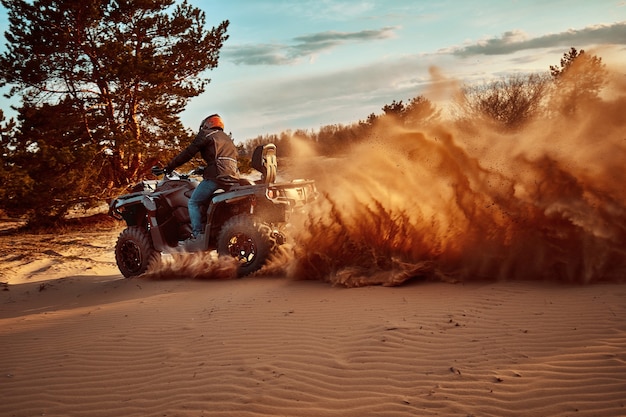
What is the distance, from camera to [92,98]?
19.5 m

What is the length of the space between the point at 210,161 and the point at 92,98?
13.6 metres

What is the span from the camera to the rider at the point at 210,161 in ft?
26.7

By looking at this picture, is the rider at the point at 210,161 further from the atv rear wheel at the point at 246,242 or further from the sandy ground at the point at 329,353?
the sandy ground at the point at 329,353

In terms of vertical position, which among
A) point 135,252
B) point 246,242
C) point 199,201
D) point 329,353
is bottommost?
point 329,353

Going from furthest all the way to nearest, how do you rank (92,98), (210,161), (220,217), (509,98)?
(509,98)
(92,98)
(220,217)
(210,161)

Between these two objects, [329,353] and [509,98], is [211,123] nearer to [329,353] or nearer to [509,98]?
[329,353]

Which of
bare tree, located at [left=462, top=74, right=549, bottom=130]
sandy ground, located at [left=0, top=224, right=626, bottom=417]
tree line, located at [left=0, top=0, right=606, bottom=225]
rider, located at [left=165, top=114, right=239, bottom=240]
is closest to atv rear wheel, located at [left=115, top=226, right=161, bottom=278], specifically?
rider, located at [left=165, top=114, right=239, bottom=240]

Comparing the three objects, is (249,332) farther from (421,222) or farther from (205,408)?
(421,222)

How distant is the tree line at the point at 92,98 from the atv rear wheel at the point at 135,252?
7.61 meters

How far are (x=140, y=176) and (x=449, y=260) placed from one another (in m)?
16.7

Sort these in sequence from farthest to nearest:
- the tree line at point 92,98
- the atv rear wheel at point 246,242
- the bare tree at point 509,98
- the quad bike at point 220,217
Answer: the bare tree at point 509,98
the tree line at point 92,98
the quad bike at point 220,217
the atv rear wheel at point 246,242

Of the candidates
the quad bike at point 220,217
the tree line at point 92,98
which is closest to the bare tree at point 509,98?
the tree line at point 92,98

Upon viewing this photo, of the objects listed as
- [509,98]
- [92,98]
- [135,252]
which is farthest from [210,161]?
[509,98]

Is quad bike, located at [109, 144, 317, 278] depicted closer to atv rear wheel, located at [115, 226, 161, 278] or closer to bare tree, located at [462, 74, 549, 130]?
atv rear wheel, located at [115, 226, 161, 278]
